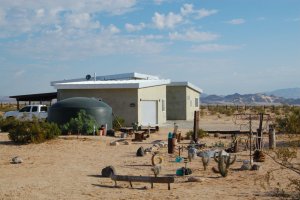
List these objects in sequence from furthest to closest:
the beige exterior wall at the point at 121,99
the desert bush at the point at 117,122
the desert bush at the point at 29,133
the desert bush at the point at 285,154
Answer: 1. the beige exterior wall at the point at 121,99
2. the desert bush at the point at 117,122
3. the desert bush at the point at 29,133
4. the desert bush at the point at 285,154

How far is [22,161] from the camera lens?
16.4 meters

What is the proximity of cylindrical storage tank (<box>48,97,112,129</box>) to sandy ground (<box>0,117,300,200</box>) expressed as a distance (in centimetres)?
686

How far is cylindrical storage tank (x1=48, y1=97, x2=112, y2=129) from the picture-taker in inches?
1069

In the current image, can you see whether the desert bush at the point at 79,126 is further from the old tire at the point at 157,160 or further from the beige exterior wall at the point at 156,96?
the old tire at the point at 157,160

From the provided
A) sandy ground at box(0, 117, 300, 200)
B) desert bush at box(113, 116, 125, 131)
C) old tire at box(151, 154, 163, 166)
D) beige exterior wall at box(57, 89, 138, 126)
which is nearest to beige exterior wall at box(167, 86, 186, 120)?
beige exterior wall at box(57, 89, 138, 126)

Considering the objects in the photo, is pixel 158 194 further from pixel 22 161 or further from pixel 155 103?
pixel 155 103

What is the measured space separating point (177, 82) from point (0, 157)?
86.6 feet

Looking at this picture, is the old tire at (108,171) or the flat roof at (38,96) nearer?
the old tire at (108,171)

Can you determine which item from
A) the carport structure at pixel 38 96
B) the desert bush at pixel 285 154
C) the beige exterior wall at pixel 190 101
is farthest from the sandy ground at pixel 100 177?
the beige exterior wall at pixel 190 101

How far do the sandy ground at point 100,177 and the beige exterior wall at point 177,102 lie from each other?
2323 centimetres

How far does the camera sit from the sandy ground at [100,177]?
1127cm

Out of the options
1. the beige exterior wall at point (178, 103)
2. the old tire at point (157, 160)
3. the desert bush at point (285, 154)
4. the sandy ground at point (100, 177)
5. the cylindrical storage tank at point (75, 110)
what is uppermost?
the beige exterior wall at point (178, 103)

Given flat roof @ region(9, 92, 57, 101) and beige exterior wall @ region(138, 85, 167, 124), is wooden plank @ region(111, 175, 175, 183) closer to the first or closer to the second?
beige exterior wall @ region(138, 85, 167, 124)

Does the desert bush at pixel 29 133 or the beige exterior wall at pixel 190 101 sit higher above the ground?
the beige exterior wall at pixel 190 101
